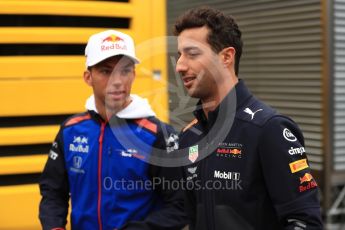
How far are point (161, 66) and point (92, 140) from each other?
897 mm

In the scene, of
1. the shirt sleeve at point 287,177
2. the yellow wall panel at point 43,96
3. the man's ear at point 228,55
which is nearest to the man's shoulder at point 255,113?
the shirt sleeve at point 287,177

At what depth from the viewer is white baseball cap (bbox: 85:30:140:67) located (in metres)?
2.60

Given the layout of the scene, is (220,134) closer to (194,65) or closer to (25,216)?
(194,65)

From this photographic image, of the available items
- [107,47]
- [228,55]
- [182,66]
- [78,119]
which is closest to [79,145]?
[78,119]

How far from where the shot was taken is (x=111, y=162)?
2549 mm

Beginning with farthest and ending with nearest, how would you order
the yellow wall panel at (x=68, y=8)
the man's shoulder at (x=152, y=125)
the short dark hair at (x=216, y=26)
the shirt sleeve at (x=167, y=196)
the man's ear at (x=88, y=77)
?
the yellow wall panel at (x=68, y=8) < the man's ear at (x=88, y=77) < the man's shoulder at (x=152, y=125) < the shirt sleeve at (x=167, y=196) < the short dark hair at (x=216, y=26)

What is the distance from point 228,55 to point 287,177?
0.53 metres

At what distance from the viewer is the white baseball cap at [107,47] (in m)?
2.60

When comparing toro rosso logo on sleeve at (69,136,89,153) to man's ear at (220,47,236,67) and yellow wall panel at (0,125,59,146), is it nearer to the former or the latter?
yellow wall panel at (0,125,59,146)

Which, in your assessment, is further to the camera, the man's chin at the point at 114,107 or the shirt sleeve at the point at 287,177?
the man's chin at the point at 114,107

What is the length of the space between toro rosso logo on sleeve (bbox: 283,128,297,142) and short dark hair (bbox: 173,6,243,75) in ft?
1.19

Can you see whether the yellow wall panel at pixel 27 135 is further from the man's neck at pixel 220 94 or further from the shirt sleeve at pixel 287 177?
the shirt sleeve at pixel 287 177

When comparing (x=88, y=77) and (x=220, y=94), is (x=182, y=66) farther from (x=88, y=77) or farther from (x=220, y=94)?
(x=88, y=77)

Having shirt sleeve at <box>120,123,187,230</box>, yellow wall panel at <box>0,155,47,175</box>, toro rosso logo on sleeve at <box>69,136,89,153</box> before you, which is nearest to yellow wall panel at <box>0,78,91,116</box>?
yellow wall panel at <box>0,155,47,175</box>
